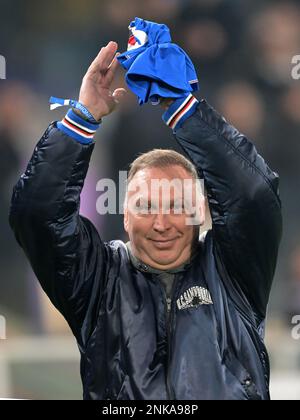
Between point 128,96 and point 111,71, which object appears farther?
point 128,96

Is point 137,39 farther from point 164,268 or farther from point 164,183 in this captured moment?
point 164,268

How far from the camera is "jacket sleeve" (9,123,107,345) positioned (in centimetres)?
189

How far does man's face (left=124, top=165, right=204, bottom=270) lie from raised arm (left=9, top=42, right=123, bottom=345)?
10cm

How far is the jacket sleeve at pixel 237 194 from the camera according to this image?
6.27 feet

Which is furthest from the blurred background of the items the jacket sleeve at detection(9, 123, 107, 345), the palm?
the palm

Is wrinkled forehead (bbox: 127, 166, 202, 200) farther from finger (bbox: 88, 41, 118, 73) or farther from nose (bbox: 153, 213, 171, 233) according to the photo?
finger (bbox: 88, 41, 118, 73)

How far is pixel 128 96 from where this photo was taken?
3.99 meters

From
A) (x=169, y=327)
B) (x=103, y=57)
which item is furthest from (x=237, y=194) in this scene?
(x=103, y=57)

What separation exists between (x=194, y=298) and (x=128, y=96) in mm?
2173

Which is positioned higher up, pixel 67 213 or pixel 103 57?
pixel 103 57

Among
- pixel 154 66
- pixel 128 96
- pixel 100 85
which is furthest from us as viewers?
pixel 128 96

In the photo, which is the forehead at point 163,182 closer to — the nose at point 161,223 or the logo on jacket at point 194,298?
the nose at point 161,223

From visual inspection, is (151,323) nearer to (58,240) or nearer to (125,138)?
(58,240)

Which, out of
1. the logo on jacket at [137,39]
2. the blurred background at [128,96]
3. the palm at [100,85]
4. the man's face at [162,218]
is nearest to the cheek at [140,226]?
the man's face at [162,218]
